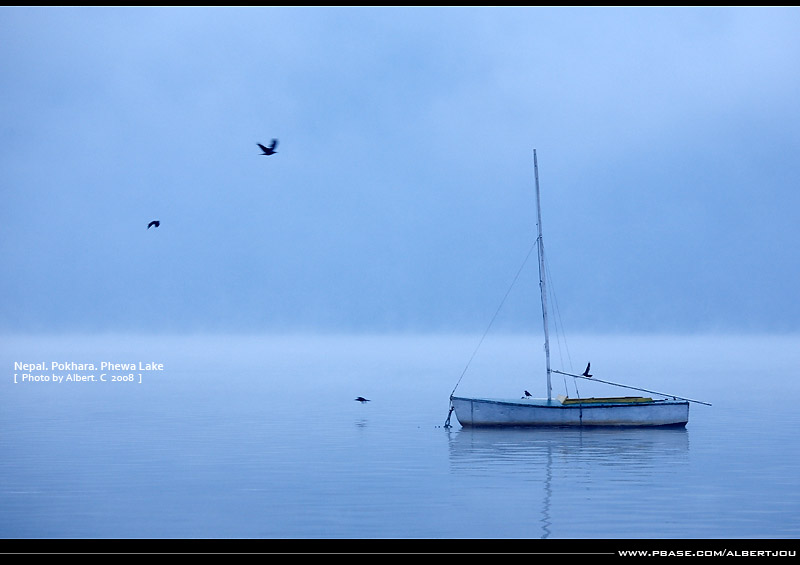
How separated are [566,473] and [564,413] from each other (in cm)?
1352

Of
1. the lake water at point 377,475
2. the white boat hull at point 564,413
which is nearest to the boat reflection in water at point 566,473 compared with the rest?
the lake water at point 377,475

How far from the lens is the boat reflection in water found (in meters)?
26.0

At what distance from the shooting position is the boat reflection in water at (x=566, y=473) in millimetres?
25984

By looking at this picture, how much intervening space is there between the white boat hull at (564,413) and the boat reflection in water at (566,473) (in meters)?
0.49

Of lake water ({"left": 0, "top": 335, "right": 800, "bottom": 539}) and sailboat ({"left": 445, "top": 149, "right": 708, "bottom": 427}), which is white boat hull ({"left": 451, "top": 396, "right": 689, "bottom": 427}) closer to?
sailboat ({"left": 445, "top": 149, "right": 708, "bottom": 427})

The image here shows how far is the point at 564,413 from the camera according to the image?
47.6m

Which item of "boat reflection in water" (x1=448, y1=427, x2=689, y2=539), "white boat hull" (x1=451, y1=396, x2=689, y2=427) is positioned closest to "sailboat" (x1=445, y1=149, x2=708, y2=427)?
"white boat hull" (x1=451, y1=396, x2=689, y2=427)

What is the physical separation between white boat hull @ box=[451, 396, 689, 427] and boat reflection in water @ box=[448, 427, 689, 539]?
49 cm
